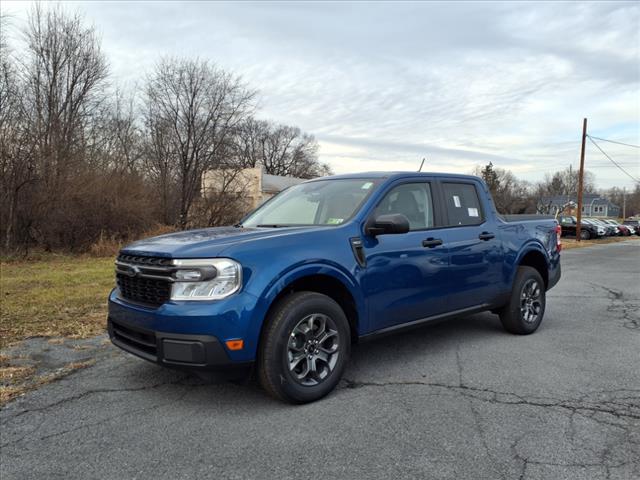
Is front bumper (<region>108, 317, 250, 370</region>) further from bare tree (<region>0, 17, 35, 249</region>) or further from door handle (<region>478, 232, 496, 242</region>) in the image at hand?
bare tree (<region>0, 17, 35, 249</region>)

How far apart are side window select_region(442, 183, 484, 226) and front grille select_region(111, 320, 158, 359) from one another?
10.0ft

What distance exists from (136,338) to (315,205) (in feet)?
6.54

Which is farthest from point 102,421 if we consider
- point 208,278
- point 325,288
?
point 325,288

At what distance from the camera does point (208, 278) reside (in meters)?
3.32

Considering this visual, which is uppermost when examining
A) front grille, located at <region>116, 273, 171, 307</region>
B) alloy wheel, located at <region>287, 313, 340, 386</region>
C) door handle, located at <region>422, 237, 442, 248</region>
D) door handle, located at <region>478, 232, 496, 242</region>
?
door handle, located at <region>478, 232, 496, 242</region>

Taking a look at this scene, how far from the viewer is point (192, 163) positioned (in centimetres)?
2662

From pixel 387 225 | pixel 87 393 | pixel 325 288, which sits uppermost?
pixel 387 225

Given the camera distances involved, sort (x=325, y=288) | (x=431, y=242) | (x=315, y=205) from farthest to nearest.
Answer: (x=315, y=205)
(x=431, y=242)
(x=325, y=288)

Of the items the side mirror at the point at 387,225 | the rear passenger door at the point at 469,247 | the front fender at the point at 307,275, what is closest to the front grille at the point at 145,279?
the front fender at the point at 307,275

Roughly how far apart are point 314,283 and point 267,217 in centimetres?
122

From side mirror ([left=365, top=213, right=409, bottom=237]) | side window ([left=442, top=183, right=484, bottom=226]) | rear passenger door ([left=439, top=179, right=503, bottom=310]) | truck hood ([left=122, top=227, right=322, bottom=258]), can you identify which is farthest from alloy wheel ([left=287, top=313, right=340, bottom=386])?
side window ([left=442, top=183, right=484, bottom=226])

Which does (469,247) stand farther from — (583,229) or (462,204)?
(583,229)

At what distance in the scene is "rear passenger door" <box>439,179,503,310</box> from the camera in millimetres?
4832

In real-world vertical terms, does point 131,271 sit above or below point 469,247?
below
